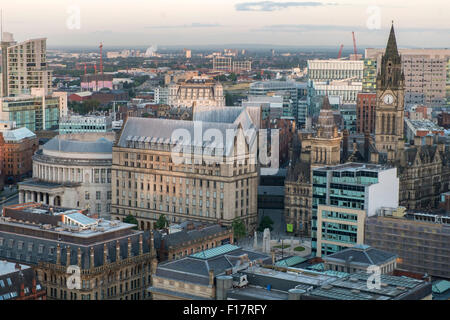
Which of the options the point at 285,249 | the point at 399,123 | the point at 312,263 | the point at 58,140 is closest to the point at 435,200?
the point at 399,123

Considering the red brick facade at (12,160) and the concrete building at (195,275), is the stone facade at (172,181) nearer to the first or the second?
the concrete building at (195,275)

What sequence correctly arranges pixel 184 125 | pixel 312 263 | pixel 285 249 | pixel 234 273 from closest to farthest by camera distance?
pixel 234 273 → pixel 312 263 → pixel 285 249 → pixel 184 125

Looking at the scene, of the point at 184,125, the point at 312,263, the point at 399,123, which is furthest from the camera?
the point at 399,123

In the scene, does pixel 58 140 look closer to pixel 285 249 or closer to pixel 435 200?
pixel 285 249

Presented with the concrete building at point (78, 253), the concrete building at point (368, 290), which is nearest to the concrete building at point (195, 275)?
the concrete building at point (78, 253)

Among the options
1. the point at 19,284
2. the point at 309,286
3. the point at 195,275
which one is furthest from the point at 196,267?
the point at 19,284

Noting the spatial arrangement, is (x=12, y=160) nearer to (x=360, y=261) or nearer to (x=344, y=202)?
(x=344, y=202)
